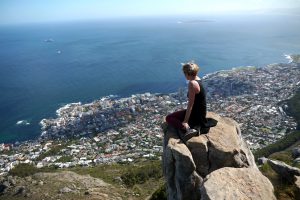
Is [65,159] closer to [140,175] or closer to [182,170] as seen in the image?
[140,175]

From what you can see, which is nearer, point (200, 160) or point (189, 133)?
point (200, 160)

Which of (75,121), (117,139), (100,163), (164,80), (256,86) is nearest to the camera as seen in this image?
(100,163)

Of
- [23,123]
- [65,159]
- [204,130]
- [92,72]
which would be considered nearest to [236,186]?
[204,130]

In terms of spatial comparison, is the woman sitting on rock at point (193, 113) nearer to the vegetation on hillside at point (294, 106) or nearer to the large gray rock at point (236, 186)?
the large gray rock at point (236, 186)

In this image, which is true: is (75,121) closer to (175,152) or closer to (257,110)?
(257,110)

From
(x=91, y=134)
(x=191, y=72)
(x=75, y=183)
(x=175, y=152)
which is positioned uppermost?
(x=191, y=72)

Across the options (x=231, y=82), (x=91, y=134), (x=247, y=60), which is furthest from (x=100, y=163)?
(x=247, y=60)

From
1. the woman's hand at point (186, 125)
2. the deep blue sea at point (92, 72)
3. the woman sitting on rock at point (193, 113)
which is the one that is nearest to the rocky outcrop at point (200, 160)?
the woman sitting on rock at point (193, 113)
